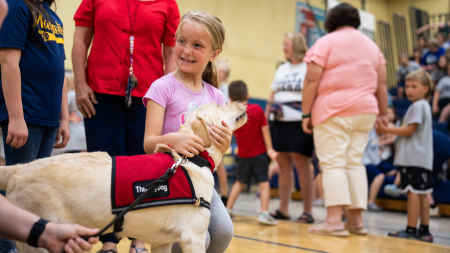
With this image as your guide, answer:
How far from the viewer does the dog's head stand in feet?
5.74

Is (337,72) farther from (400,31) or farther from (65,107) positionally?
(400,31)

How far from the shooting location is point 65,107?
2348 millimetres

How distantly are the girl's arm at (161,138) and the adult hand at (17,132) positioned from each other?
588 mm

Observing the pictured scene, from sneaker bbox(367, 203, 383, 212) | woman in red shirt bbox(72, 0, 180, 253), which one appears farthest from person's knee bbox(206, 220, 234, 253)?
sneaker bbox(367, 203, 383, 212)

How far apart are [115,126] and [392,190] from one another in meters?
4.83

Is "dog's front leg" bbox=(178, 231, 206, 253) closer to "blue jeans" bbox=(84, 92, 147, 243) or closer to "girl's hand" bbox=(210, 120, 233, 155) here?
"girl's hand" bbox=(210, 120, 233, 155)

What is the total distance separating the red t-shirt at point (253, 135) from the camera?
14.4 ft

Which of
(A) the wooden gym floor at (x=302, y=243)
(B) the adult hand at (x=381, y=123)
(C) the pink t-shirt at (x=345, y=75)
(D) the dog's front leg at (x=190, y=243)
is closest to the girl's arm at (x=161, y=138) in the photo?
(D) the dog's front leg at (x=190, y=243)

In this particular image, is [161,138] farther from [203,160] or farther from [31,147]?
[31,147]

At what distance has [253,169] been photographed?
450 cm

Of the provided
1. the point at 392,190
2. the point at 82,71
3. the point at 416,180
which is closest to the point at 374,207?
the point at 392,190

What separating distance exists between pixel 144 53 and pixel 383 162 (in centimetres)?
531

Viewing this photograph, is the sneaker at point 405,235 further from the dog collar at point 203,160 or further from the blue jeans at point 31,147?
the blue jeans at point 31,147

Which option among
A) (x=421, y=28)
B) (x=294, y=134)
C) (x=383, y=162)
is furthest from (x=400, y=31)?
(x=294, y=134)
